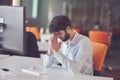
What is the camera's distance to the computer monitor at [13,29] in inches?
87.9

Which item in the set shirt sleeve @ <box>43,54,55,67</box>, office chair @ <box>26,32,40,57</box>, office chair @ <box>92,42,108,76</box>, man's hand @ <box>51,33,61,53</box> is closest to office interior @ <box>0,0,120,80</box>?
office chair @ <box>26,32,40,57</box>

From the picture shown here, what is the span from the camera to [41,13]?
8.54 metres

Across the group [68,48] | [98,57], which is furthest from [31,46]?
[98,57]

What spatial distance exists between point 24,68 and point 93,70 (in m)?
0.70

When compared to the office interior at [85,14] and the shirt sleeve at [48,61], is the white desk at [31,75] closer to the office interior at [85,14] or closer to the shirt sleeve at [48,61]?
the shirt sleeve at [48,61]

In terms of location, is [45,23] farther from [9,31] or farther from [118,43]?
[9,31]

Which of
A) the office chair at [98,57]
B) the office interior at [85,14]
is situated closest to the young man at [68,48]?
the office chair at [98,57]

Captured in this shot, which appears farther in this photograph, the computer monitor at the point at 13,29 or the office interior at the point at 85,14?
the office interior at the point at 85,14

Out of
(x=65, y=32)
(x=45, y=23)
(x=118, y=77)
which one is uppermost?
(x=65, y=32)

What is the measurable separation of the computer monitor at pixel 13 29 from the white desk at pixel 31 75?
192mm

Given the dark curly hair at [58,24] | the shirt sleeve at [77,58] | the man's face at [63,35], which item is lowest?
the shirt sleeve at [77,58]

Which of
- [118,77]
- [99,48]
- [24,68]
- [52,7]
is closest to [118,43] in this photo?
[52,7]

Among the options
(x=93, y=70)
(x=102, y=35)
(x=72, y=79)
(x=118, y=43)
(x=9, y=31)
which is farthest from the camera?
(x=118, y=43)

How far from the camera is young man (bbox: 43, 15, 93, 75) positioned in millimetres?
2446
